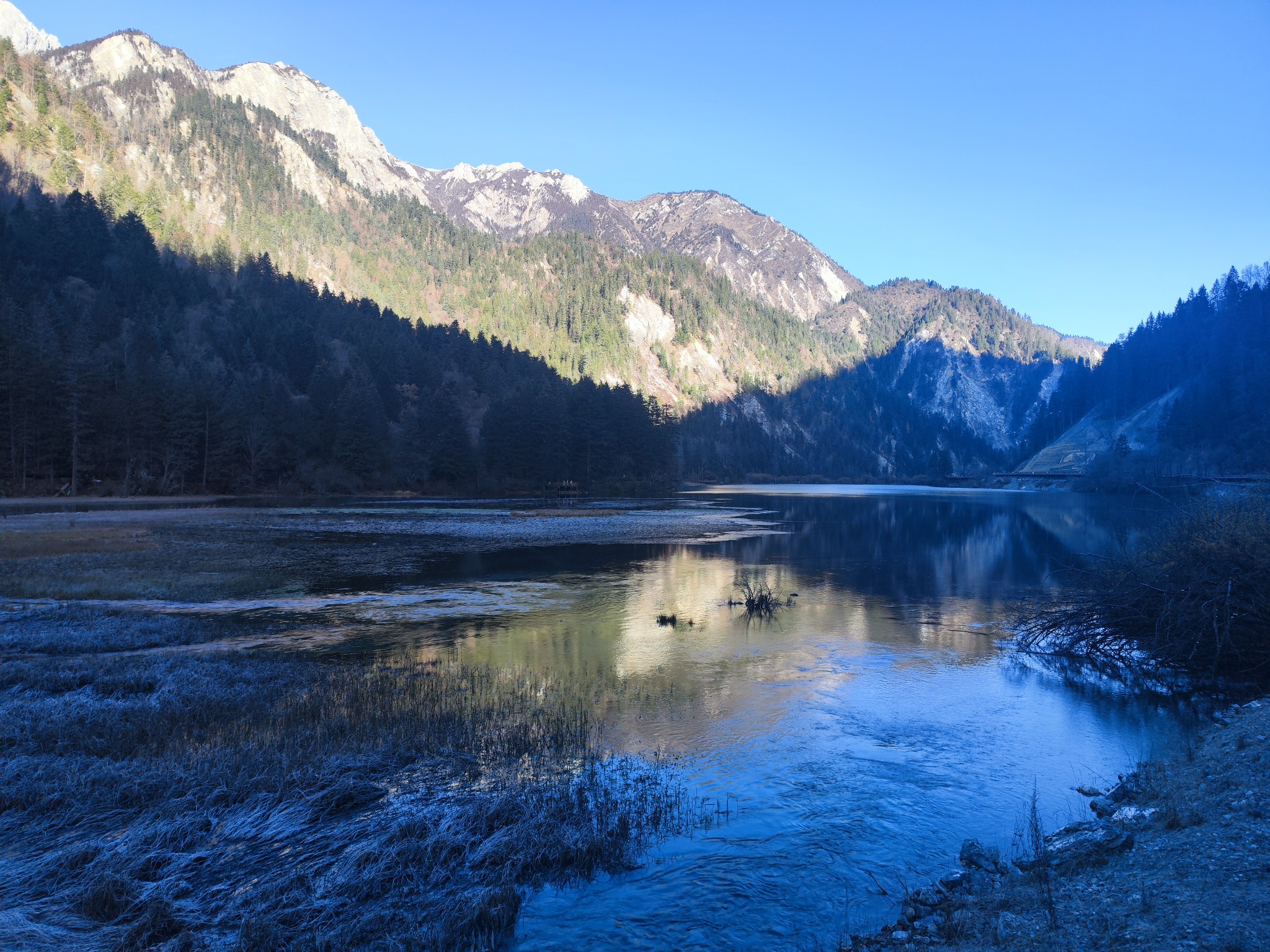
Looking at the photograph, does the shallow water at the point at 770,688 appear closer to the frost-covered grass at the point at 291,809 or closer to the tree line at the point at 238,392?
the frost-covered grass at the point at 291,809

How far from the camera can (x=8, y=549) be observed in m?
36.1

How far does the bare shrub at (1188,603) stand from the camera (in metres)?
18.0

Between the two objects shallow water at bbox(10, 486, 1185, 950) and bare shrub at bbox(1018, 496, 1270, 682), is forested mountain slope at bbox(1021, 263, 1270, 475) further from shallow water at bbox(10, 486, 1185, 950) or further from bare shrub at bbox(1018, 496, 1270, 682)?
bare shrub at bbox(1018, 496, 1270, 682)

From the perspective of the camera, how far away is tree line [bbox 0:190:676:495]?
77125 millimetres

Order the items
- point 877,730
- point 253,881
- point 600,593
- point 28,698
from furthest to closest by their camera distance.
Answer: point 600,593 < point 877,730 < point 28,698 < point 253,881

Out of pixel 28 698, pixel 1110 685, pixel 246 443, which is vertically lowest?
pixel 1110 685

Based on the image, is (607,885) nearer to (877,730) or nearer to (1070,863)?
(1070,863)

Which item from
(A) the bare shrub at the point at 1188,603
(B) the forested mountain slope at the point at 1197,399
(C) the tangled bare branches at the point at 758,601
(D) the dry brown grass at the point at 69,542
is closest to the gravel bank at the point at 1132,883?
(A) the bare shrub at the point at 1188,603

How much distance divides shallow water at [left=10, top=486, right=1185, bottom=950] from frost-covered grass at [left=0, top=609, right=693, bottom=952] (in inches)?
38.2

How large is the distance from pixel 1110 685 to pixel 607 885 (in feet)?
56.3

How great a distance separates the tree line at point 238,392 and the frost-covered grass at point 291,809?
78.1m

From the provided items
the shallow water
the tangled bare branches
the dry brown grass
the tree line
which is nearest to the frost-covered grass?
the shallow water

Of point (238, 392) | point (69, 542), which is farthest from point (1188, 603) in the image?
point (238, 392)

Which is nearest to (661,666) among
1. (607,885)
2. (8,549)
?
(607,885)
